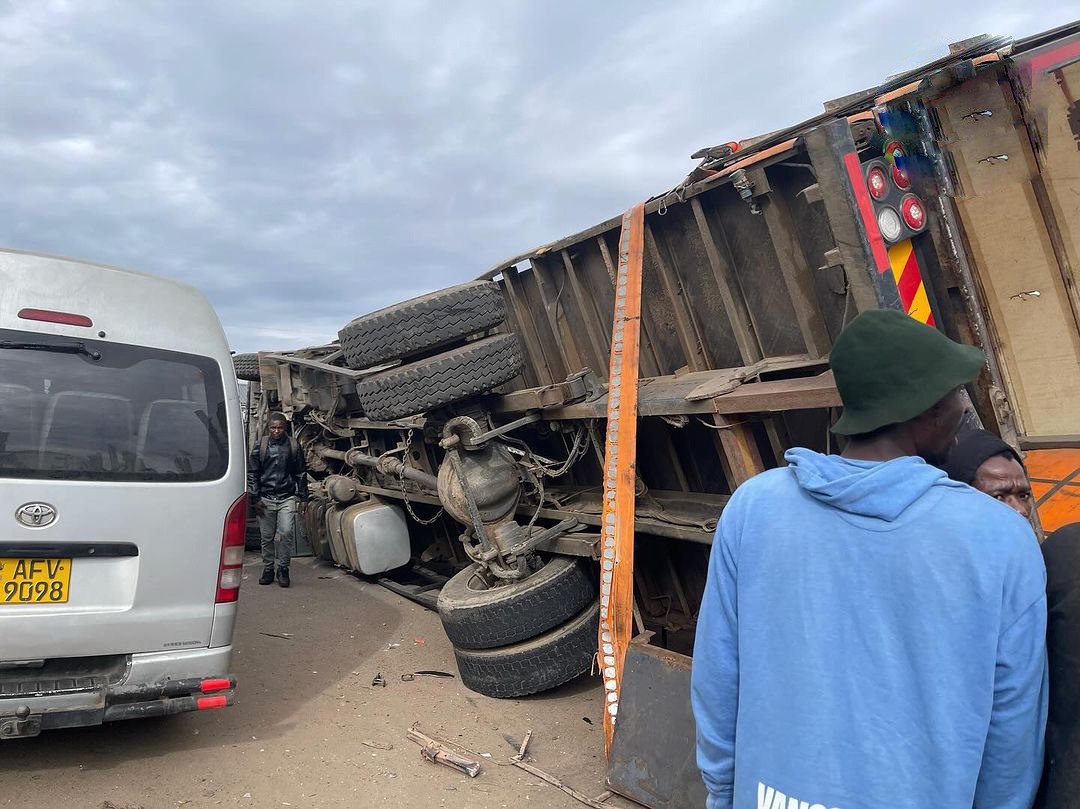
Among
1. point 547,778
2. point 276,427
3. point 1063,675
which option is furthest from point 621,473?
point 276,427

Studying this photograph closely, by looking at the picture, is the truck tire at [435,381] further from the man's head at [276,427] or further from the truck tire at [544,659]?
the man's head at [276,427]

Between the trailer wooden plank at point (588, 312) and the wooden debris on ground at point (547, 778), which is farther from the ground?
the trailer wooden plank at point (588, 312)

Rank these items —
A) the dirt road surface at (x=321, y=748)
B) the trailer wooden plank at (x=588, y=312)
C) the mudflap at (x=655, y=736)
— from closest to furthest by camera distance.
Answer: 1. the mudflap at (x=655, y=736)
2. the dirt road surface at (x=321, y=748)
3. the trailer wooden plank at (x=588, y=312)

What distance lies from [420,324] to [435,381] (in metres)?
0.34

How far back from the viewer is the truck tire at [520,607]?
4.09 meters

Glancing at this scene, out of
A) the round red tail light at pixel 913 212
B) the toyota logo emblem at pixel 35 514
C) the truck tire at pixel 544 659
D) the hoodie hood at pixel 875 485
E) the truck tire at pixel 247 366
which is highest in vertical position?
the truck tire at pixel 247 366

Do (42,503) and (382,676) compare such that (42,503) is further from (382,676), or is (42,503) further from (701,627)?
(701,627)

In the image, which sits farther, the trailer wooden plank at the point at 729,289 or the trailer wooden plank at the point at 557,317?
the trailer wooden plank at the point at 557,317

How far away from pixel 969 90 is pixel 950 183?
0.34 metres

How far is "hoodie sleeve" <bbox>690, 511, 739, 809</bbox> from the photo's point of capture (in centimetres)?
145

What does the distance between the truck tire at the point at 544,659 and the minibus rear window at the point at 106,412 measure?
1.81m

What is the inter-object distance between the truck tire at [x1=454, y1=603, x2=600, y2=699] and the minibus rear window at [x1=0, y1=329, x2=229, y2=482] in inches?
71.3

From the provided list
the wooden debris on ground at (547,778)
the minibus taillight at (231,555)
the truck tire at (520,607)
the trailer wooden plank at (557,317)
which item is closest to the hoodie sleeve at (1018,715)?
the wooden debris on ground at (547,778)

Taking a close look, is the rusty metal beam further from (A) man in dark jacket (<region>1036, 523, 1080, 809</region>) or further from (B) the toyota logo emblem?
(B) the toyota logo emblem
